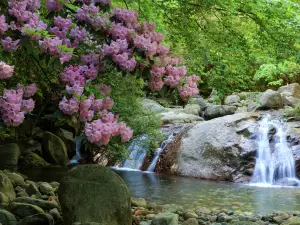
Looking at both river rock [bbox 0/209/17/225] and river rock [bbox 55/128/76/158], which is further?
river rock [bbox 55/128/76/158]

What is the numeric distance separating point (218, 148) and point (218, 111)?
512 cm

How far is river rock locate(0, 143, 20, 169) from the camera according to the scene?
1100cm

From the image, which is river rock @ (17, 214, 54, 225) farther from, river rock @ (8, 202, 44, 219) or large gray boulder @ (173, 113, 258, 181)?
large gray boulder @ (173, 113, 258, 181)

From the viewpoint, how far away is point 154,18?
524cm

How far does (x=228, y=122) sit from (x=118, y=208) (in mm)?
8561

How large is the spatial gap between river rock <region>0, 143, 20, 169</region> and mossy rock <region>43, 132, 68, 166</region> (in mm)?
1062

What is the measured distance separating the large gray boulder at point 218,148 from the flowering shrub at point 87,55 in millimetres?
8517

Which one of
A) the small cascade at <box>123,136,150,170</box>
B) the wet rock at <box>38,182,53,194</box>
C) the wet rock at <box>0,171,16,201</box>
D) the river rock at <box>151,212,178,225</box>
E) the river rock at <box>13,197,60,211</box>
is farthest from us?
the small cascade at <box>123,136,150,170</box>

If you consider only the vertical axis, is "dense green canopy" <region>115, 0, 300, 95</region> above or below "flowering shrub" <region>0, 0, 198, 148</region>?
above

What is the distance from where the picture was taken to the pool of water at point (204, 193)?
7285 mm

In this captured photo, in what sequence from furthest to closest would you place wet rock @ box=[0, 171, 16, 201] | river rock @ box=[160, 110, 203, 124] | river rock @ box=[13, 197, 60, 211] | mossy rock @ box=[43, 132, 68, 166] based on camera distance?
river rock @ box=[160, 110, 203, 124] → mossy rock @ box=[43, 132, 68, 166] → wet rock @ box=[0, 171, 16, 201] → river rock @ box=[13, 197, 60, 211]


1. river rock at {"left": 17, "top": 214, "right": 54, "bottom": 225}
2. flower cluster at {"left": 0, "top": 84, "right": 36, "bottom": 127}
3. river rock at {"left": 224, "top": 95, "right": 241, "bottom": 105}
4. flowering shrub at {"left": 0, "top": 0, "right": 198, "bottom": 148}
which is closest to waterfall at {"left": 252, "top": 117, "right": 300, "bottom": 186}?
river rock at {"left": 224, "top": 95, "right": 241, "bottom": 105}

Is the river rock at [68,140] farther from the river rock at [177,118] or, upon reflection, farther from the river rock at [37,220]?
the river rock at [37,220]

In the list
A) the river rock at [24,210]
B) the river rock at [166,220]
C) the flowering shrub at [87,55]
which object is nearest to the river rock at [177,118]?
the river rock at [166,220]
